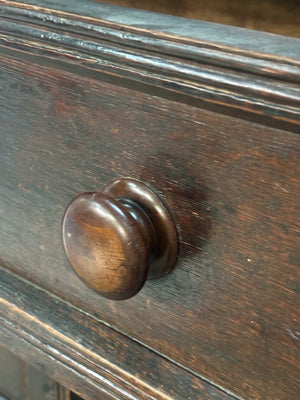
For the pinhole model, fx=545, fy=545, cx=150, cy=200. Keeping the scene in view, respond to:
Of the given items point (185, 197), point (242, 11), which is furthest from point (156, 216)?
point (242, 11)

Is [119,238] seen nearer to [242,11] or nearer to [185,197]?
[185,197]

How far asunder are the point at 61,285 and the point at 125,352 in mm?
87

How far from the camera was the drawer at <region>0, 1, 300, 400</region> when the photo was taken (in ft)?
1.03

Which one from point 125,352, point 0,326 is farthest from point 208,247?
point 0,326

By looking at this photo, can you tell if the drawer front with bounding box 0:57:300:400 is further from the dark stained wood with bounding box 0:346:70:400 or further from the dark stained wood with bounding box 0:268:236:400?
the dark stained wood with bounding box 0:346:70:400

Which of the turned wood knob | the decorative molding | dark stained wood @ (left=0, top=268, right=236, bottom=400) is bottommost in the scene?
dark stained wood @ (left=0, top=268, right=236, bottom=400)

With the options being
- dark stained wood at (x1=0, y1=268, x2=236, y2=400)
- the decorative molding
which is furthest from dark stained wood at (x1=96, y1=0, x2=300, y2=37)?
dark stained wood at (x1=0, y1=268, x2=236, y2=400)

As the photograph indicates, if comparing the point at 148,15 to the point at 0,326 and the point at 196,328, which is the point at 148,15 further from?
the point at 0,326

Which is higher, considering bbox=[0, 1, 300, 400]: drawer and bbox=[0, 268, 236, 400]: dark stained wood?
bbox=[0, 1, 300, 400]: drawer

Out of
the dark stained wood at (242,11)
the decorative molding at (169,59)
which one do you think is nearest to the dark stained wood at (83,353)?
the decorative molding at (169,59)

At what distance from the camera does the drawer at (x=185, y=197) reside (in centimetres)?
32

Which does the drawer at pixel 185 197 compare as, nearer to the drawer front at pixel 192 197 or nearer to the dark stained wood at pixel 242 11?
the drawer front at pixel 192 197

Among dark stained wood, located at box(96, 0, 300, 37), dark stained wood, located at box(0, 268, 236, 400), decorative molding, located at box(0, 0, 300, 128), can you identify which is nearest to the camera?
decorative molding, located at box(0, 0, 300, 128)

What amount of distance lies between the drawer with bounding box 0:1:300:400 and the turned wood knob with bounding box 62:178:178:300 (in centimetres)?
1
